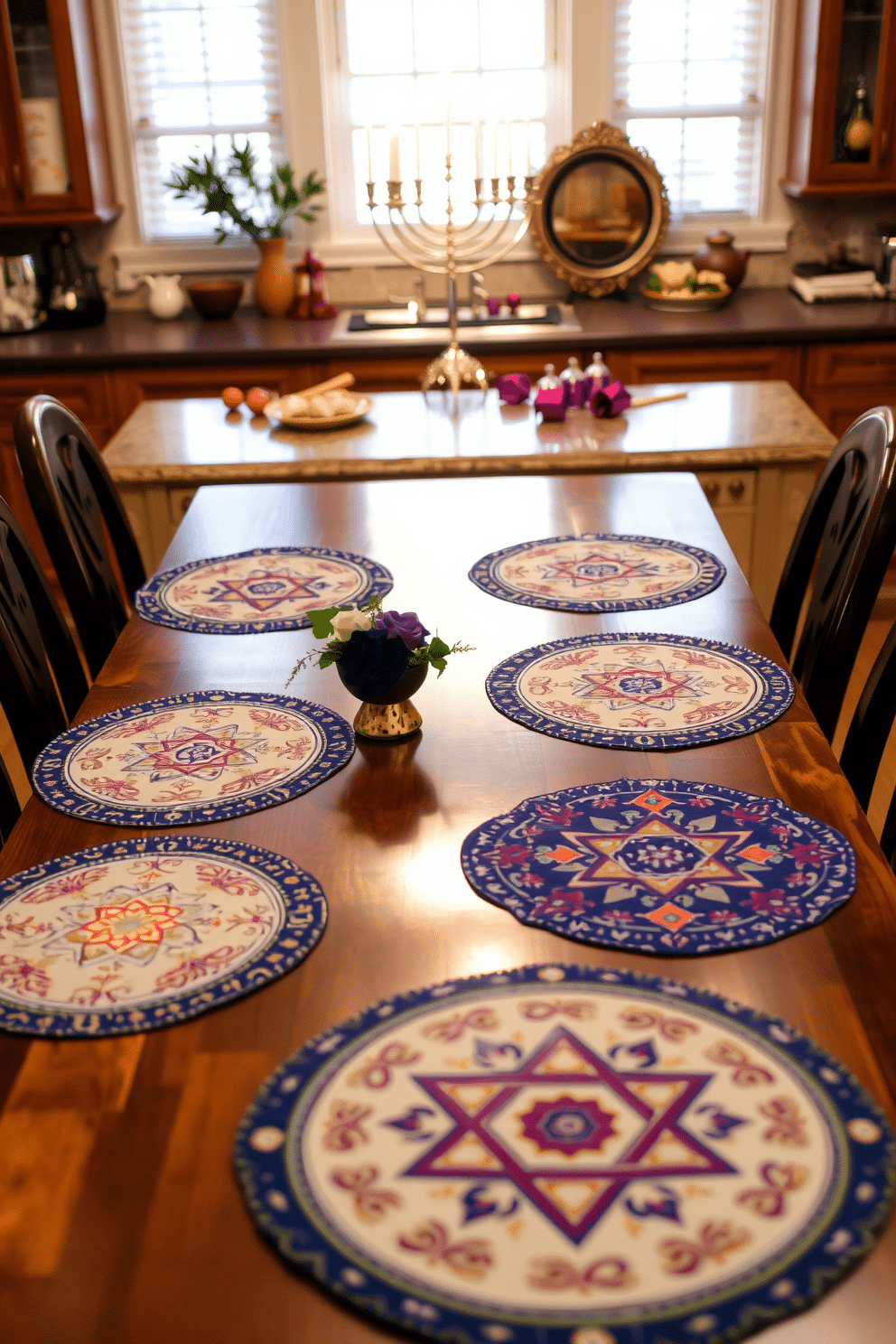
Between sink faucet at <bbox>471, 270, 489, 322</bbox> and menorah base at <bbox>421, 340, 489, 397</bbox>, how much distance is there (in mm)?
1021

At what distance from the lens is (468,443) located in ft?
8.63

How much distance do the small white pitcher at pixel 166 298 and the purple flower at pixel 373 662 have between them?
10.5 feet

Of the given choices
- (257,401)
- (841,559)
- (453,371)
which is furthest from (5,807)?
(453,371)

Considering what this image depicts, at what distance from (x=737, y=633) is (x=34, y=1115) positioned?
106cm

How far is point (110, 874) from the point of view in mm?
1108

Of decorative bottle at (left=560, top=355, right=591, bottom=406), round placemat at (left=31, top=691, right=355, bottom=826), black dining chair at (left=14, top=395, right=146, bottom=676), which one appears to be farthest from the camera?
decorative bottle at (left=560, top=355, right=591, bottom=406)

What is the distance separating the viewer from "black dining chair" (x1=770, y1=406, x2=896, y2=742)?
1.64 m

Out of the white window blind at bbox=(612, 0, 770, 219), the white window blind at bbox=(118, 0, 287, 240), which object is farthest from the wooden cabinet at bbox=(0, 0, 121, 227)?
the white window blind at bbox=(612, 0, 770, 219)

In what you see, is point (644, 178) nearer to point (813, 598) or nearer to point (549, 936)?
point (813, 598)

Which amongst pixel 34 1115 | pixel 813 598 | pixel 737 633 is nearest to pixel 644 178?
pixel 813 598

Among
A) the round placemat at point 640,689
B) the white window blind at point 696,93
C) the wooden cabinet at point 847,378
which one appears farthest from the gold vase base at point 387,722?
the white window blind at point 696,93

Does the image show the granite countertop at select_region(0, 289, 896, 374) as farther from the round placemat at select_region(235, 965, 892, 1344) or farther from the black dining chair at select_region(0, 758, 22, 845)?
the round placemat at select_region(235, 965, 892, 1344)

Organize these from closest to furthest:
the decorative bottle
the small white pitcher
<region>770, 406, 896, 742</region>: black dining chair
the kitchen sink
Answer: <region>770, 406, 896, 742</region>: black dining chair → the decorative bottle → the kitchen sink → the small white pitcher

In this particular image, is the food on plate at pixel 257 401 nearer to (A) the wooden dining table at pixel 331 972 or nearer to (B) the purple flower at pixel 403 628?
Result: (A) the wooden dining table at pixel 331 972
